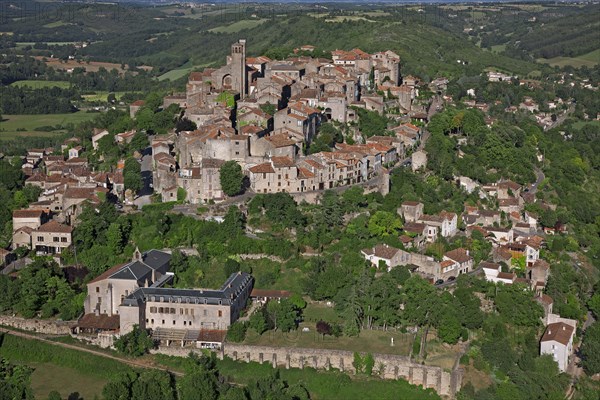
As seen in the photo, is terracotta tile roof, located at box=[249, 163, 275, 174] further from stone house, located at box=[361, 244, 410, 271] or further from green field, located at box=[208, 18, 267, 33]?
green field, located at box=[208, 18, 267, 33]

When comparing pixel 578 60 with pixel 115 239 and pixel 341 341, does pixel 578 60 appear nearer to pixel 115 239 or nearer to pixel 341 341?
pixel 115 239

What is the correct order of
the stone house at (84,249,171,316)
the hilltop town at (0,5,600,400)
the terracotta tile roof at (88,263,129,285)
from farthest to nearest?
the terracotta tile roof at (88,263,129,285) → the stone house at (84,249,171,316) → the hilltop town at (0,5,600,400)

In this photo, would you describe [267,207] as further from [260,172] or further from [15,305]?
[15,305]

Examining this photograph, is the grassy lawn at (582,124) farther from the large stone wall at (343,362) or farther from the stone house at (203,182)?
the large stone wall at (343,362)

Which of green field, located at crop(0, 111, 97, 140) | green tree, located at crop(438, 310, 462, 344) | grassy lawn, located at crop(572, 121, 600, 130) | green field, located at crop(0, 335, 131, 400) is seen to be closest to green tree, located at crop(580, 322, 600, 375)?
green tree, located at crop(438, 310, 462, 344)

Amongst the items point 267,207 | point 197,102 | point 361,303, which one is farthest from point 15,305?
point 197,102

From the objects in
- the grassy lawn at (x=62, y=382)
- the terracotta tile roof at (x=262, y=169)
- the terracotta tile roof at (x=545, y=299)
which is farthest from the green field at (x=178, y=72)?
the grassy lawn at (x=62, y=382)

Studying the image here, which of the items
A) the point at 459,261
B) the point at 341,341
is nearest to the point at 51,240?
the point at 341,341
